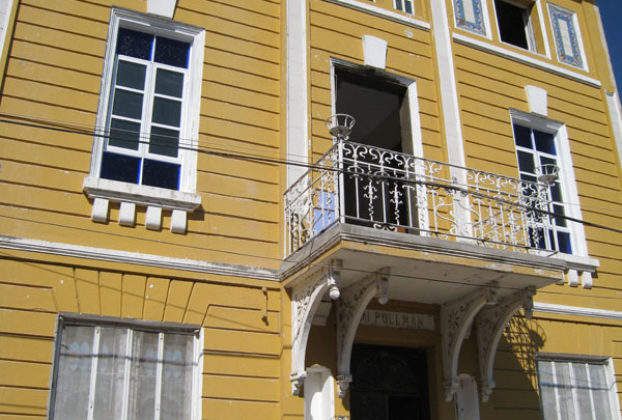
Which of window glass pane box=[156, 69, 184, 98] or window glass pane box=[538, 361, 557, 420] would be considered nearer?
window glass pane box=[156, 69, 184, 98]

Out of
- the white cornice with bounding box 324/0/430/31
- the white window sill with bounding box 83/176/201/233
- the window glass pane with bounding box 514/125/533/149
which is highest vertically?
the white cornice with bounding box 324/0/430/31

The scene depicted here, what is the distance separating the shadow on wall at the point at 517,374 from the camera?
948cm

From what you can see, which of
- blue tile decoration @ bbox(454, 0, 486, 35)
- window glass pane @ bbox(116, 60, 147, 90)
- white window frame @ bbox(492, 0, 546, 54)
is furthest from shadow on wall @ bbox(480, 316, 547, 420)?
window glass pane @ bbox(116, 60, 147, 90)

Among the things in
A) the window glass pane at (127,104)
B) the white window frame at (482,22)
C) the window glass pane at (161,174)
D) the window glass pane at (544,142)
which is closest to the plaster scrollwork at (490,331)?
the window glass pane at (544,142)

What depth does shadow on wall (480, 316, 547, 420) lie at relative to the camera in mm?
9484

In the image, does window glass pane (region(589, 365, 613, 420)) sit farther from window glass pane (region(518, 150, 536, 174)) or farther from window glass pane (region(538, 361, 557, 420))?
window glass pane (region(518, 150, 536, 174))

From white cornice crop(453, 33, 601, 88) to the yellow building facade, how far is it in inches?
3.8

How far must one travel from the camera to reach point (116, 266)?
25.5 ft

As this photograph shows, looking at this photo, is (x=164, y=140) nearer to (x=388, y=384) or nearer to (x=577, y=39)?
(x=388, y=384)

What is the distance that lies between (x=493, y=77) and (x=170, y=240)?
6545 mm

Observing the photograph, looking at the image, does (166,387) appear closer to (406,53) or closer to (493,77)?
(406,53)

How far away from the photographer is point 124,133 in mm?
8617

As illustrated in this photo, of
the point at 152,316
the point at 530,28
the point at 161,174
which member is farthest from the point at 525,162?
the point at 152,316

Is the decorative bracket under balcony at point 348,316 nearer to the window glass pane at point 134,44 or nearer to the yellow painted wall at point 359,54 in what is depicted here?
the yellow painted wall at point 359,54
